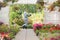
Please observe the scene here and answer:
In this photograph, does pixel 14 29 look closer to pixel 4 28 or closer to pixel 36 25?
pixel 4 28

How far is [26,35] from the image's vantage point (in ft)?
7.50

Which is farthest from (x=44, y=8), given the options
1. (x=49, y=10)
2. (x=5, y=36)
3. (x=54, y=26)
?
(x=5, y=36)

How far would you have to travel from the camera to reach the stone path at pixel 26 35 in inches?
89.4

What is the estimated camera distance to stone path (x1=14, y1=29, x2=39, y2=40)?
89.4 inches

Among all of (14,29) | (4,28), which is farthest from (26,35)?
(4,28)

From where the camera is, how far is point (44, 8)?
235 cm

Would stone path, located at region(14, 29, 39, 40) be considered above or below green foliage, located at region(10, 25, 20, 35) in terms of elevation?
below

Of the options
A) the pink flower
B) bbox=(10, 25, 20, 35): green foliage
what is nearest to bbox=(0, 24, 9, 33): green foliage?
bbox=(10, 25, 20, 35): green foliage

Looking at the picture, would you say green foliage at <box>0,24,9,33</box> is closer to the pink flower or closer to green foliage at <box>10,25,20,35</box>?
green foliage at <box>10,25,20,35</box>

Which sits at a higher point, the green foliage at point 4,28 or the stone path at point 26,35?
the green foliage at point 4,28

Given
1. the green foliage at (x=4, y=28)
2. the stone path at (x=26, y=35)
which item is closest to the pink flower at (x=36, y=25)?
the stone path at (x=26, y=35)

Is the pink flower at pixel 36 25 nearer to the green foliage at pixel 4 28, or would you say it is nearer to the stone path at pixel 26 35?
the stone path at pixel 26 35

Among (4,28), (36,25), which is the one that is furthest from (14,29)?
→ (36,25)

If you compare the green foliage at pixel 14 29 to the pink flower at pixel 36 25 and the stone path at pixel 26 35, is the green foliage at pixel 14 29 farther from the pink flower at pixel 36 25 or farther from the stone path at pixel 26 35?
the pink flower at pixel 36 25
